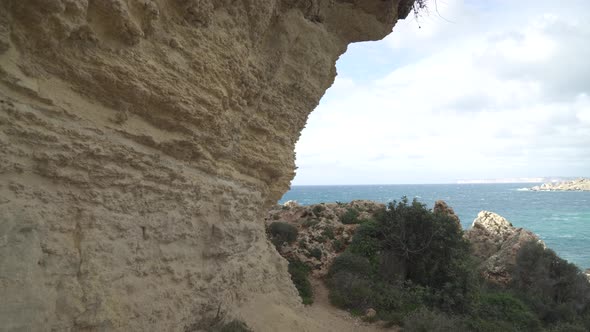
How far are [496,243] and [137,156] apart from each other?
22.5 m

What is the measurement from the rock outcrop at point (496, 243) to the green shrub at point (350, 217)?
636cm

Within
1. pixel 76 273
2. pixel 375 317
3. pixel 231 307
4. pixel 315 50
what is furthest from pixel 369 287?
pixel 76 273

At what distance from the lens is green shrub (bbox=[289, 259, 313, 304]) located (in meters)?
10.4

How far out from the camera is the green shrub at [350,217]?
17562mm

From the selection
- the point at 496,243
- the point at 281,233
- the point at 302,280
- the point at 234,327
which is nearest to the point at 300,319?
the point at 234,327

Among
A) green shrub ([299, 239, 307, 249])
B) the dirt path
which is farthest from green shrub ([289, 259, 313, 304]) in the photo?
green shrub ([299, 239, 307, 249])

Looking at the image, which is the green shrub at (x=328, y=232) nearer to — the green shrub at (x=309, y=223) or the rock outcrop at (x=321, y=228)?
the rock outcrop at (x=321, y=228)

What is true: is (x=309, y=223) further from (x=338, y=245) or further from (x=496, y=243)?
(x=496, y=243)

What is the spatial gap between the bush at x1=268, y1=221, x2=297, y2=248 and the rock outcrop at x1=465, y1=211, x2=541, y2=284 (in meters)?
10.3

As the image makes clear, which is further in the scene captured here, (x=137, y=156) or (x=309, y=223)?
(x=309, y=223)

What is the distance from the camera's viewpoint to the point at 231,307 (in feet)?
20.2

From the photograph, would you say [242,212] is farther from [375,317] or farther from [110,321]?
[375,317]

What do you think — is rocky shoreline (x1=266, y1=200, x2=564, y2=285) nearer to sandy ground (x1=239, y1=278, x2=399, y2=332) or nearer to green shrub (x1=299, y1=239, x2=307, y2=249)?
green shrub (x1=299, y1=239, x2=307, y2=249)

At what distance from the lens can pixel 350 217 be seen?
17781mm
